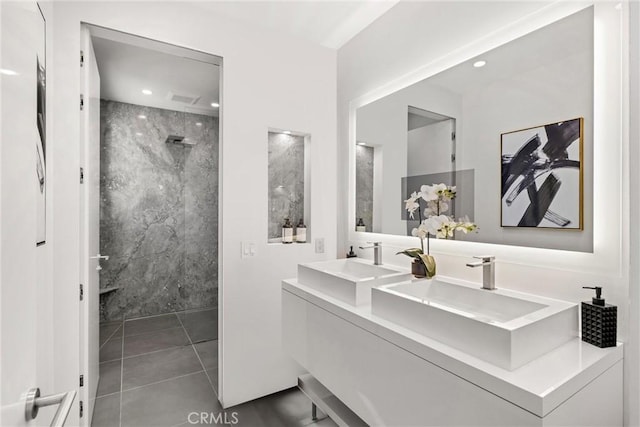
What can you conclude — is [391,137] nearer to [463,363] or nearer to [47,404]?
[463,363]

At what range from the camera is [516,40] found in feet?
4.89

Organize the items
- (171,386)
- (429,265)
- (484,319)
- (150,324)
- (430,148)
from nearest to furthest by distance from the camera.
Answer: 1. (484,319)
2. (429,265)
3. (430,148)
4. (171,386)
5. (150,324)

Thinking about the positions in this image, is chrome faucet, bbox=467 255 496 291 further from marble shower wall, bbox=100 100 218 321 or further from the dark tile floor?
marble shower wall, bbox=100 100 218 321

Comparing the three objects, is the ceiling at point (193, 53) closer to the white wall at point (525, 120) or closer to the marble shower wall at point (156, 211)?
the marble shower wall at point (156, 211)

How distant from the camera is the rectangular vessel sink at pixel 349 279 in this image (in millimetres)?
1503

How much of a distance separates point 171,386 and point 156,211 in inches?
82.4

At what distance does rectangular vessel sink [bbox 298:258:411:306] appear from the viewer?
59.2 inches

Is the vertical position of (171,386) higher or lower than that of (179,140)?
lower

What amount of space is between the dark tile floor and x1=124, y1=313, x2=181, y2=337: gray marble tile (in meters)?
0.02

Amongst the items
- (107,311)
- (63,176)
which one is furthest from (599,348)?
(107,311)

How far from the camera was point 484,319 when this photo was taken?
119 cm

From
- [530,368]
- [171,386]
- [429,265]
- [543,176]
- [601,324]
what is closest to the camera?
[530,368]

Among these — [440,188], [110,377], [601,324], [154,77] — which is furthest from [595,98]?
[110,377]

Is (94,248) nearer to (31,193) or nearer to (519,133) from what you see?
(31,193)
